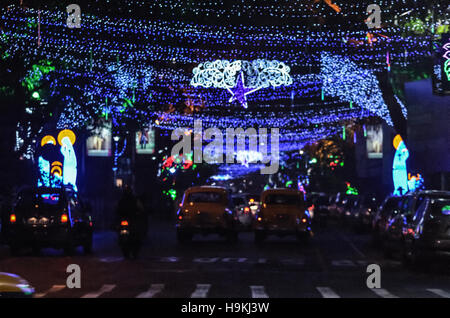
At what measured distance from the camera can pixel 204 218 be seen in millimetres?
31922

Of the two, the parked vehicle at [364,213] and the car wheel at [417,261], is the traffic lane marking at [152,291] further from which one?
the parked vehicle at [364,213]

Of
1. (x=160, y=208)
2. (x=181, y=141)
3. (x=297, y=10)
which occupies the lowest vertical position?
(x=160, y=208)

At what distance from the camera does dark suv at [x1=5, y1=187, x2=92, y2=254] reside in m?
24.8

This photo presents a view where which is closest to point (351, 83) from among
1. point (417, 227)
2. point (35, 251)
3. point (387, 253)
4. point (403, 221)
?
point (387, 253)

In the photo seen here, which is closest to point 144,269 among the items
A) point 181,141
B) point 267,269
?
point 267,269

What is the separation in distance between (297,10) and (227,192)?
689 cm

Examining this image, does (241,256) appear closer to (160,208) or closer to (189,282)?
(189,282)

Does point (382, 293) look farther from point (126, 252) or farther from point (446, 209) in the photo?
point (126, 252)

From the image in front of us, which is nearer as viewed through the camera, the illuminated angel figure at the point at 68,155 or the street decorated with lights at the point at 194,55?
the street decorated with lights at the point at 194,55

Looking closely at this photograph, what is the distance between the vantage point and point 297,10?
3198cm

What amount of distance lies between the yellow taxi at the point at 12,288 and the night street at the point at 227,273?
16.4ft

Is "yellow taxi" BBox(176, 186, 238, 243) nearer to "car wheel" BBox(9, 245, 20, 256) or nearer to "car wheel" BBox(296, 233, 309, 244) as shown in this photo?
"car wheel" BBox(296, 233, 309, 244)

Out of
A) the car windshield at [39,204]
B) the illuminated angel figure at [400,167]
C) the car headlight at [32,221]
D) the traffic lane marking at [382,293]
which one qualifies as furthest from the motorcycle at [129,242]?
the illuminated angel figure at [400,167]

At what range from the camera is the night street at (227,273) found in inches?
627
